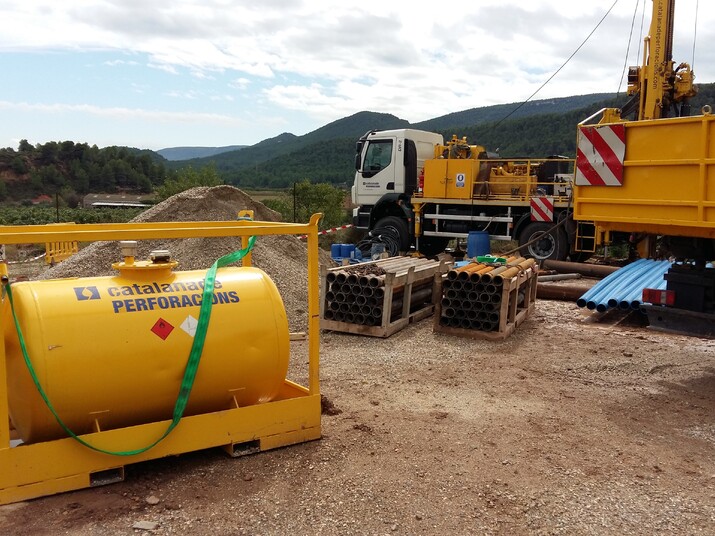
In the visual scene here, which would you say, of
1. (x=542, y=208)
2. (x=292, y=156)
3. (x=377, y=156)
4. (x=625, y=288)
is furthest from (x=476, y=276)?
(x=292, y=156)

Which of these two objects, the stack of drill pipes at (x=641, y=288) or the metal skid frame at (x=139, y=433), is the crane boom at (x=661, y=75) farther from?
the metal skid frame at (x=139, y=433)

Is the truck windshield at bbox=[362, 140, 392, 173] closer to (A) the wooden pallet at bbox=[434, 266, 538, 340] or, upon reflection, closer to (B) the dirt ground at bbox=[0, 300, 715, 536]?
(A) the wooden pallet at bbox=[434, 266, 538, 340]

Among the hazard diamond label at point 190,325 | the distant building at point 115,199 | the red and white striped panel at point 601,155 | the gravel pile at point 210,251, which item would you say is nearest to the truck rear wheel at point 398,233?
the gravel pile at point 210,251

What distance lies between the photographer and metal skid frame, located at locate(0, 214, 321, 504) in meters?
3.34

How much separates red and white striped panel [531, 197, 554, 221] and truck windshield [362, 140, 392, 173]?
144 inches

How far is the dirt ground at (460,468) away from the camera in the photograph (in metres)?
3.27

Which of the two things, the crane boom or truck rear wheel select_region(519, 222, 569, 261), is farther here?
truck rear wheel select_region(519, 222, 569, 261)

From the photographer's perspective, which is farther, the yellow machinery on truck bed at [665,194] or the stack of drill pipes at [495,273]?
the stack of drill pipes at [495,273]

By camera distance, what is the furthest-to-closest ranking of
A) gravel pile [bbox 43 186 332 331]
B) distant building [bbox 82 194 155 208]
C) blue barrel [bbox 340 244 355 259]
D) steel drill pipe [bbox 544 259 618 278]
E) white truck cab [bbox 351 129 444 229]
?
distant building [bbox 82 194 155 208] < white truck cab [bbox 351 129 444 229] < blue barrel [bbox 340 244 355 259] < steel drill pipe [bbox 544 259 618 278] < gravel pile [bbox 43 186 332 331]

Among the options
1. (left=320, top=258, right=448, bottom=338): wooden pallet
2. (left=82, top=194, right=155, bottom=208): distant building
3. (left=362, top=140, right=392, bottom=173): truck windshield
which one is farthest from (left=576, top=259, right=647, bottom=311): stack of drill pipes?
(left=82, top=194, right=155, bottom=208): distant building

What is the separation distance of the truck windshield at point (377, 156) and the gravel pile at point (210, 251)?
415 centimetres

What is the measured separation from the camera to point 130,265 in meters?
3.82

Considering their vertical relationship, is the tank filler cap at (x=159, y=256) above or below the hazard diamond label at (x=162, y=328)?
above

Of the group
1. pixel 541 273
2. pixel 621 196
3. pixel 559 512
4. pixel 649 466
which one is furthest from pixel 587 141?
pixel 541 273
